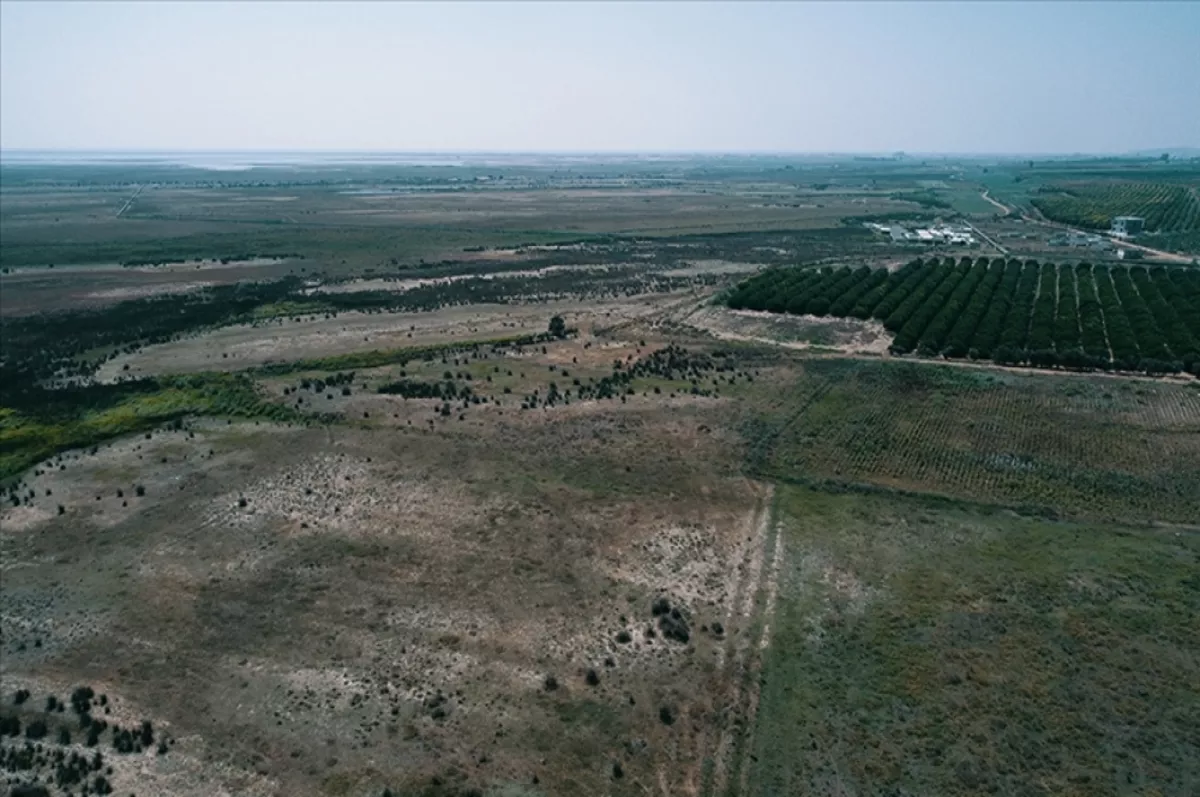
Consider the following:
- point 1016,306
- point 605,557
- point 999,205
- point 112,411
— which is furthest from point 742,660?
point 999,205

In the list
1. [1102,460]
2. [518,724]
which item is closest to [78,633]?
[518,724]

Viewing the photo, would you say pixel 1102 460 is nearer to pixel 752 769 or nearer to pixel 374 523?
pixel 752 769

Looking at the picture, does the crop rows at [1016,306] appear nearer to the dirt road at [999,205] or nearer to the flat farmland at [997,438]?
the flat farmland at [997,438]

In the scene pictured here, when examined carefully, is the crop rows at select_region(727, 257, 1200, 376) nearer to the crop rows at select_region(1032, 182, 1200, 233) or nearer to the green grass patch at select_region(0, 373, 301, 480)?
the green grass patch at select_region(0, 373, 301, 480)

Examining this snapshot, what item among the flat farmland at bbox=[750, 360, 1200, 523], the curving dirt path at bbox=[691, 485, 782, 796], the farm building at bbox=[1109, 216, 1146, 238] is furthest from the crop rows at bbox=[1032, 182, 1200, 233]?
the curving dirt path at bbox=[691, 485, 782, 796]

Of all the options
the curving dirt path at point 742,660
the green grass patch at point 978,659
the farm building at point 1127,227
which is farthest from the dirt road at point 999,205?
the curving dirt path at point 742,660
